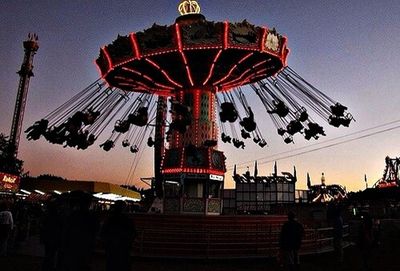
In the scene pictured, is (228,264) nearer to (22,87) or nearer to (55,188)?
(55,188)

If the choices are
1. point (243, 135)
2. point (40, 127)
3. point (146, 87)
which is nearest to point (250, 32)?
point (243, 135)

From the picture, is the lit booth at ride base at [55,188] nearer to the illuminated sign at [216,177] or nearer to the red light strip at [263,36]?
the illuminated sign at [216,177]

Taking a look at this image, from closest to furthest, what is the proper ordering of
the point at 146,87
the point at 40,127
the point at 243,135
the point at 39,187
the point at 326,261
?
the point at 326,261, the point at 40,127, the point at 243,135, the point at 146,87, the point at 39,187

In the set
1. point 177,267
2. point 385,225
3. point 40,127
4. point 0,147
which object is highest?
point 0,147

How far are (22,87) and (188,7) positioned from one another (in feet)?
119

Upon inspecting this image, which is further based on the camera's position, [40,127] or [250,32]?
[250,32]

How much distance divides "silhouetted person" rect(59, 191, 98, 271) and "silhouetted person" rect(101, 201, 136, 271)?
2.41 feet

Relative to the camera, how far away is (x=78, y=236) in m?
5.59

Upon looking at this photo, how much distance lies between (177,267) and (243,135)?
610 inches

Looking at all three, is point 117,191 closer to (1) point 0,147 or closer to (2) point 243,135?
(1) point 0,147

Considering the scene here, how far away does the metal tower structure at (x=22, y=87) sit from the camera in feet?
174

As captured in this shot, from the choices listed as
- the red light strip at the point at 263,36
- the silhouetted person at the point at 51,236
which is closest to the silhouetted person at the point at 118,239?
the silhouetted person at the point at 51,236

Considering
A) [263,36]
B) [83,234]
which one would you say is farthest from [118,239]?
[263,36]

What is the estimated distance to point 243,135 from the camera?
86.3 feet
